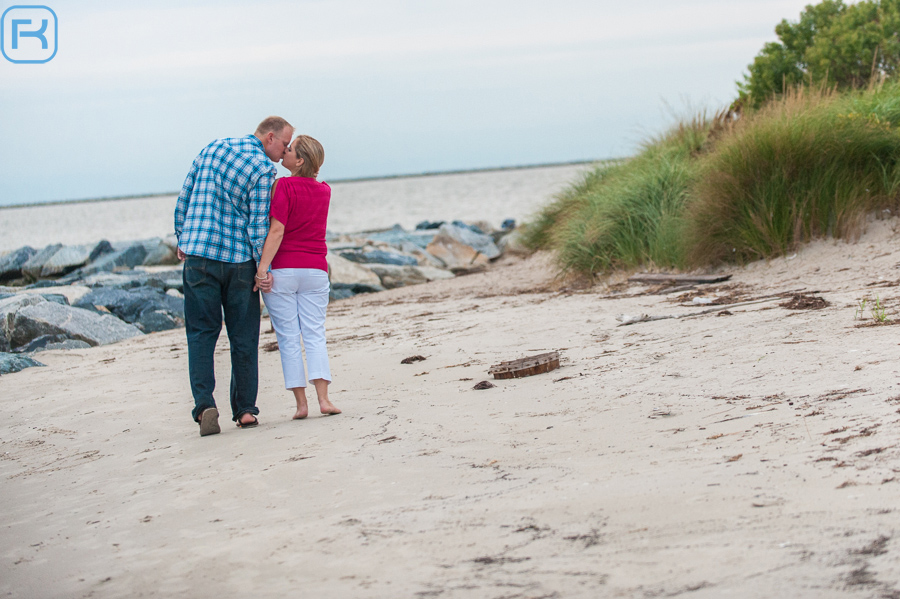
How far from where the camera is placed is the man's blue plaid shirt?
4.59 metres

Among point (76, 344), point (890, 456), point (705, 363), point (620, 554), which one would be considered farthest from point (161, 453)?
point (76, 344)

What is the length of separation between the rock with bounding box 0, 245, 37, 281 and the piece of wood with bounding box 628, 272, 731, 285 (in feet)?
53.8

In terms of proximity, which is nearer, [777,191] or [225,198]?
[225,198]

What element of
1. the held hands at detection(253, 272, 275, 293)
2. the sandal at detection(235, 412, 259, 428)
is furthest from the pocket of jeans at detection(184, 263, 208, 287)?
the sandal at detection(235, 412, 259, 428)

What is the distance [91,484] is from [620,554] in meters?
2.76

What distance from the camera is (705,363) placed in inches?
186

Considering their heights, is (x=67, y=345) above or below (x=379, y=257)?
below

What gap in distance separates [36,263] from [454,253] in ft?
34.3

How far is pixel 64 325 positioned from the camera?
31.7ft

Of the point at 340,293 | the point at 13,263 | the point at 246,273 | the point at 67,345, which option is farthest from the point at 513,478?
the point at 13,263

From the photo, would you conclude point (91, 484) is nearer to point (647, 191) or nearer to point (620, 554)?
point (620, 554)

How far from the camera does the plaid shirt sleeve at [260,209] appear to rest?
4605 mm

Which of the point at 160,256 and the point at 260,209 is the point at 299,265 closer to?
the point at 260,209

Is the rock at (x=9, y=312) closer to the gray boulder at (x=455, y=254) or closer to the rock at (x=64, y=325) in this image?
the rock at (x=64, y=325)
